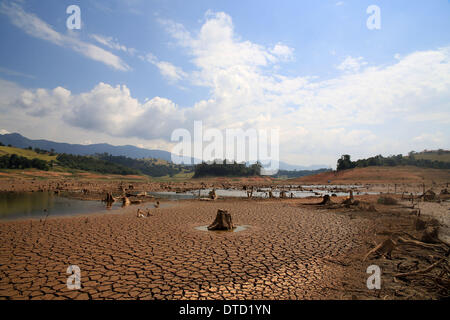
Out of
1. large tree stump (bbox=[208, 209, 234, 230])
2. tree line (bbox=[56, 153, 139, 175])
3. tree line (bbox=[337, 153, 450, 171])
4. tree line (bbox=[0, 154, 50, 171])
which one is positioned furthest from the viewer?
tree line (bbox=[56, 153, 139, 175])

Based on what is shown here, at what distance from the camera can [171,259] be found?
311 inches

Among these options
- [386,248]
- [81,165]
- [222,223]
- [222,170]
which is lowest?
[222,223]

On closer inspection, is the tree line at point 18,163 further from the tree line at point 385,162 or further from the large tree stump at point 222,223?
the tree line at point 385,162

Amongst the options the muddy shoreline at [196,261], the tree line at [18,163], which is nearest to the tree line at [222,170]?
the tree line at [18,163]

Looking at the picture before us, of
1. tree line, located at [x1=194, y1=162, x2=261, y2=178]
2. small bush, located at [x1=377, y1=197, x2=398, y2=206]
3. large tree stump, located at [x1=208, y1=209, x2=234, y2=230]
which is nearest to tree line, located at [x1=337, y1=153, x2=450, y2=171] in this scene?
tree line, located at [x1=194, y1=162, x2=261, y2=178]

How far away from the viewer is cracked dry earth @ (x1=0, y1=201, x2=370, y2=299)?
18.7 feet

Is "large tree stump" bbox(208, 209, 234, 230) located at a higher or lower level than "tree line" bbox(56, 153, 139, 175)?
lower

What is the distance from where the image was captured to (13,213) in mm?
16625

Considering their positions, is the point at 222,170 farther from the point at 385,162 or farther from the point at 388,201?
the point at 388,201

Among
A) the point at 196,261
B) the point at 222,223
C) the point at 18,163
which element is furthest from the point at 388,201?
the point at 18,163

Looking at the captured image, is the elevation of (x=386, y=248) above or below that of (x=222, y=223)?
above

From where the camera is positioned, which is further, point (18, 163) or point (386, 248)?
point (18, 163)

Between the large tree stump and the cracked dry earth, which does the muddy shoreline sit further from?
the large tree stump
